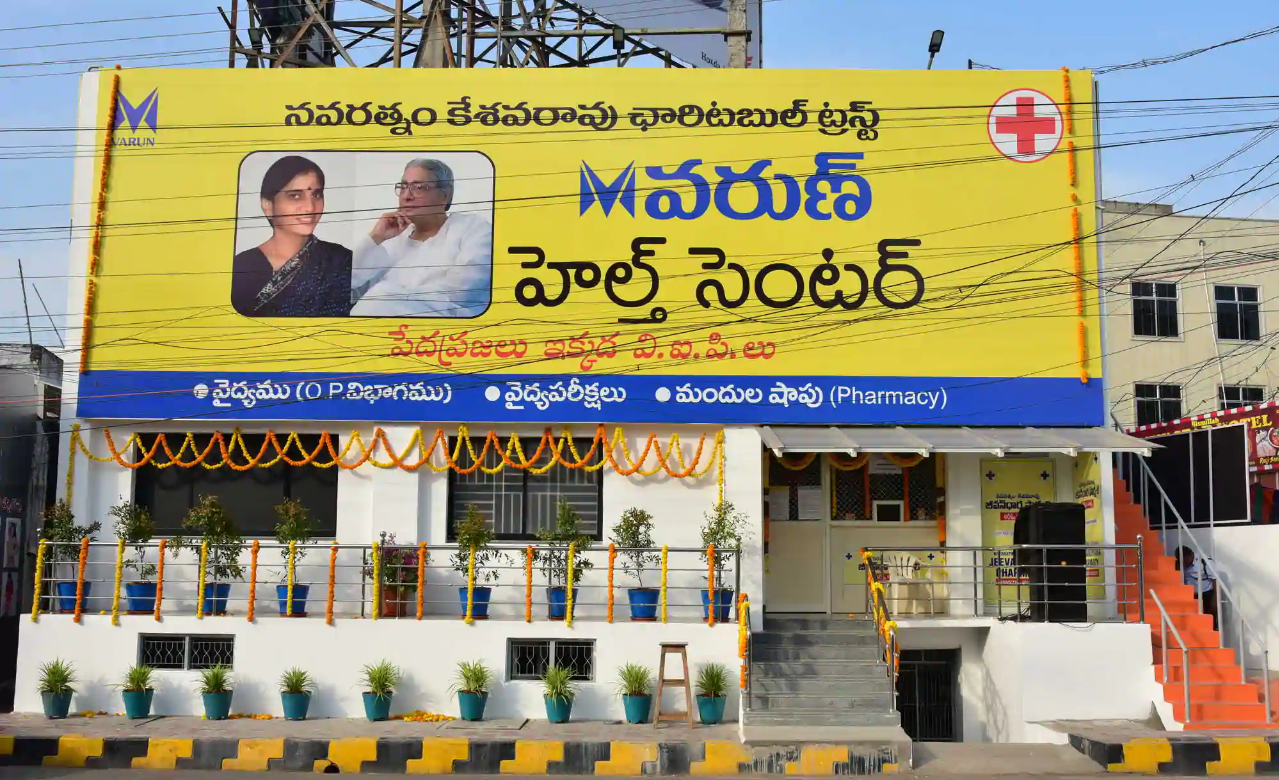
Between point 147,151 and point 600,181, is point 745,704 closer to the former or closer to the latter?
point 600,181

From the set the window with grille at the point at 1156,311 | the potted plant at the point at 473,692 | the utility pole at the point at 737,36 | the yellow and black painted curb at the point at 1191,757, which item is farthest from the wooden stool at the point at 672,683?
the window with grille at the point at 1156,311

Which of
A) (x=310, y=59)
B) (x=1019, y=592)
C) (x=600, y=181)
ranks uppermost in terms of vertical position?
(x=310, y=59)

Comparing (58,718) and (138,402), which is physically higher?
(138,402)

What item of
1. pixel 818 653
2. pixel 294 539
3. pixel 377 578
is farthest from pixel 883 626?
pixel 294 539

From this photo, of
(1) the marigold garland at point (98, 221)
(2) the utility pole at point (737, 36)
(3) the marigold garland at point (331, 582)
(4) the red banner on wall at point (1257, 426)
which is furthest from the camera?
(4) the red banner on wall at point (1257, 426)

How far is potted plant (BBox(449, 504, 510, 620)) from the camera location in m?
16.0

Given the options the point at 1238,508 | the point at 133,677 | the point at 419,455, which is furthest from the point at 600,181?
the point at 1238,508

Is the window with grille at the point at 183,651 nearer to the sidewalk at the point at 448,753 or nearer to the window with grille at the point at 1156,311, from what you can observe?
the sidewalk at the point at 448,753

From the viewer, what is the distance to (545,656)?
15.8 metres

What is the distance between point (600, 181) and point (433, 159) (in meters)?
2.40

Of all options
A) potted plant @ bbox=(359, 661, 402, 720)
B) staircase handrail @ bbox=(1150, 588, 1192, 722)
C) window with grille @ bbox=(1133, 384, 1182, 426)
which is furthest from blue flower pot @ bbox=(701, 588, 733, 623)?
window with grille @ bbox=(1133, 384, 1182, 426)

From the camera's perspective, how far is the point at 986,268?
56.3 ft

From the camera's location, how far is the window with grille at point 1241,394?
32.0m

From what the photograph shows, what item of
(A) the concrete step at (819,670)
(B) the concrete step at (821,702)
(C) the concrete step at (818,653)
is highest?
(C) the concrete step at (818,653)
